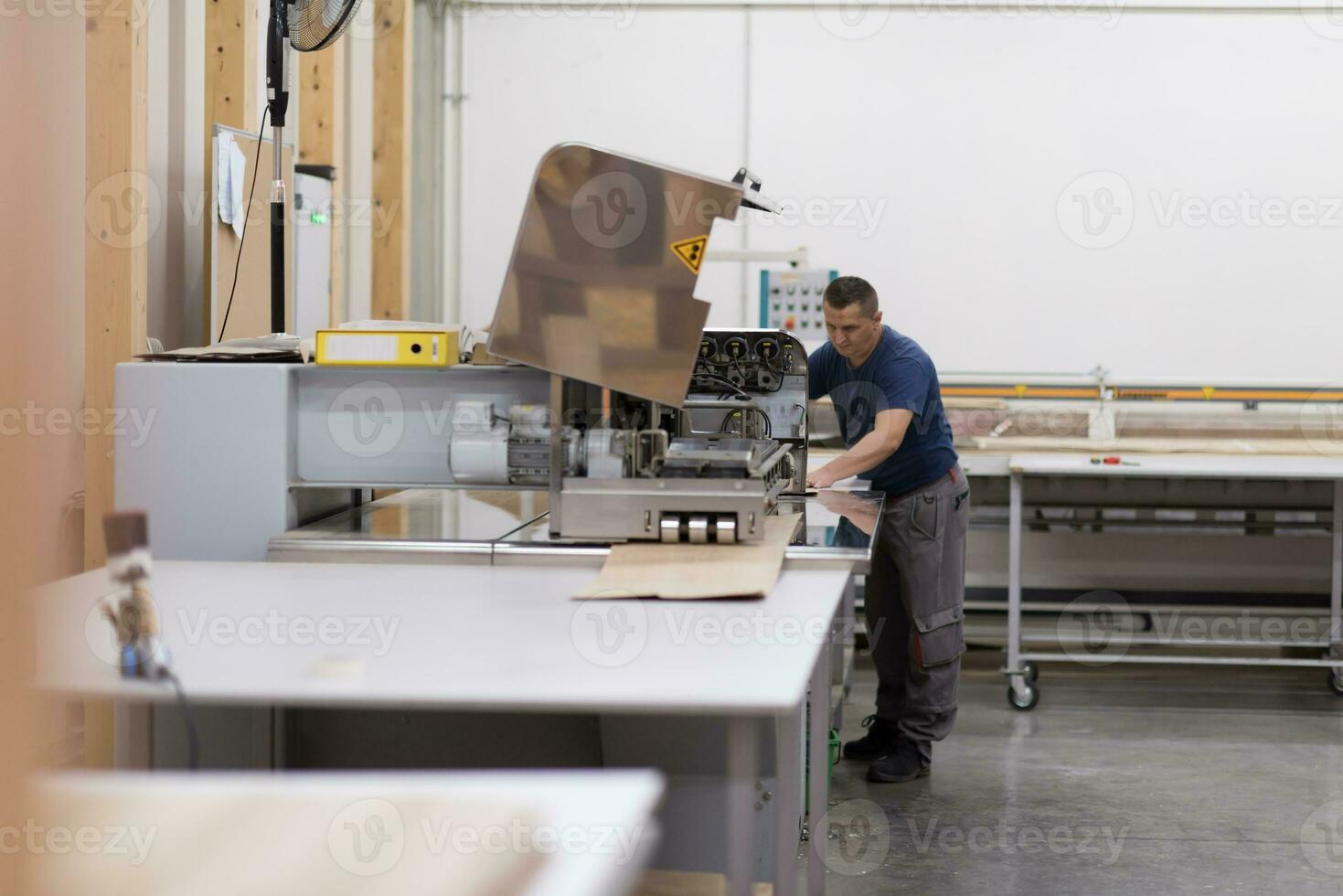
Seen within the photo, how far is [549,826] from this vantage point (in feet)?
3.00

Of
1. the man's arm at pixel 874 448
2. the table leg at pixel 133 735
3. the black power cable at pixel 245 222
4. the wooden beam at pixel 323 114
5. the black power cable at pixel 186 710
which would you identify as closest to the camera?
the black power cable at pixel 186 710

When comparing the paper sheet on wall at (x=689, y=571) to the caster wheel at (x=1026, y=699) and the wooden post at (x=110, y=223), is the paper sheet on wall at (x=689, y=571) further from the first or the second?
the caster wheel at (x=1026, y=699)

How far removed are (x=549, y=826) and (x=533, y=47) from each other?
5.17 metres

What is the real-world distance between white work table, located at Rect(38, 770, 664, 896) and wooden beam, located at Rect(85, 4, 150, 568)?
2328 mm

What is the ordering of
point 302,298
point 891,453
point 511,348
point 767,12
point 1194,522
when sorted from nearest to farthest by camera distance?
point 511,348 → point 891,453 → point 302,298 → point 1194,522 → point 767,12

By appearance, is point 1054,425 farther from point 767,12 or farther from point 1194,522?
point 767,12

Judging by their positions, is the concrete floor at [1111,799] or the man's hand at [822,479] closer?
the concrete floor at [1111,799]

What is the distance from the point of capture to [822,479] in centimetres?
308

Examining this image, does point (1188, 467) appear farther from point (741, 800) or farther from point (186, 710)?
point (186, 710)

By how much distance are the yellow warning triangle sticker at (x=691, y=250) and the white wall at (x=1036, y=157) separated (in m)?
3.42

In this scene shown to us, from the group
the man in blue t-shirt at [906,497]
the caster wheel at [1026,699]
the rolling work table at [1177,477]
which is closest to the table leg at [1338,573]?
the rolling work table at [1177,477]

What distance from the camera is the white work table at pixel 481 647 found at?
1.42m

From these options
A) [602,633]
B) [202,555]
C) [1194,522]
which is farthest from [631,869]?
[1194,522]

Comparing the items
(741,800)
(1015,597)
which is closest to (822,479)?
(1015,597)
